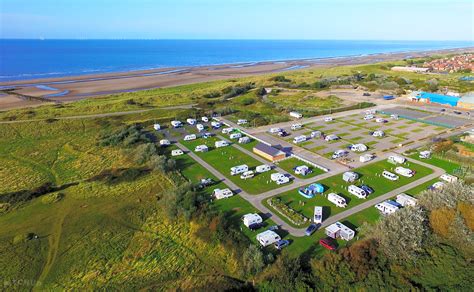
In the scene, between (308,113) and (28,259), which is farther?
(308,113)

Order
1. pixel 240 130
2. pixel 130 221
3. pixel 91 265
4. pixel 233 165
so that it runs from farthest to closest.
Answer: pixel 240 130 < pixel 233 165 < pixel 130 221 < pixel 91 265

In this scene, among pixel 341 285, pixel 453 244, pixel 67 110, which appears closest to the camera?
pixel 341 285

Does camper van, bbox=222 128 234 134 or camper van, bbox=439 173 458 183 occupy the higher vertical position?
camper van, bbox=439 173 458 183

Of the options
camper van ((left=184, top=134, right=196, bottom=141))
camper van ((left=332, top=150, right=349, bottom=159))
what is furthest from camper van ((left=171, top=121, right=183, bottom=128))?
camper van ((left=332, top=150, right=349, bottom=159))

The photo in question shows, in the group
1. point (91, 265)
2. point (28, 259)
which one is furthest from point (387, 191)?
point (28, 259)

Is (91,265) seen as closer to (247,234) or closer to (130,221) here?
(130,221)

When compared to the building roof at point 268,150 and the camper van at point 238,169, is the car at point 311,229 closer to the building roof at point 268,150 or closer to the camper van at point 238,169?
the camper van at point 238,169

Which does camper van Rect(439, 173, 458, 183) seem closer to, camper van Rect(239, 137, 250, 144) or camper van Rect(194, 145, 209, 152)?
camper van Rect(239, 137, 250, 144)
